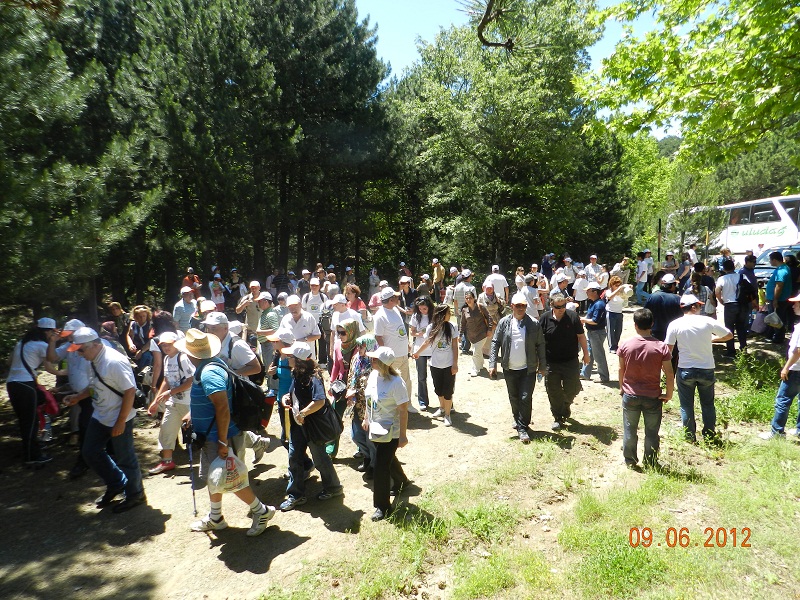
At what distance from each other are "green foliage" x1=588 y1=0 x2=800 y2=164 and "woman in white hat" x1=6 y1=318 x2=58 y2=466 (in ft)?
31.4

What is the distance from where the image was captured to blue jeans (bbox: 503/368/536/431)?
636 centimetres

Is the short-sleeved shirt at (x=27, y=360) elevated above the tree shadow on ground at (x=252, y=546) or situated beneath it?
elevated above

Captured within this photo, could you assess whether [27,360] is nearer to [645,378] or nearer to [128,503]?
[128,503]

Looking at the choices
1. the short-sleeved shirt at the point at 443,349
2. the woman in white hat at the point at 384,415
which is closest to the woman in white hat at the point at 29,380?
the woman in white hat at the point at 384,415

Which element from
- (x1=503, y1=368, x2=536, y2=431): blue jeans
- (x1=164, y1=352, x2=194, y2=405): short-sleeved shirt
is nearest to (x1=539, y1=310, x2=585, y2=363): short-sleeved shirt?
(x1=503, y1=368, x2=536, y2=431): blue jeans

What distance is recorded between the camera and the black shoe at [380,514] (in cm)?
474

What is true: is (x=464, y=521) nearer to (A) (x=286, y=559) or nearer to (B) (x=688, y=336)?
(A) (x=286, y=559)

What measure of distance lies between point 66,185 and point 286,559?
17.7ft

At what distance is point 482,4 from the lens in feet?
9.61

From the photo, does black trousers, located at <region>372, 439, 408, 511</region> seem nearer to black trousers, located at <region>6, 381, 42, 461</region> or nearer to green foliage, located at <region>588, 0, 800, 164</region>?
black trousers, located at <region>6, 381, 42, 461</region>

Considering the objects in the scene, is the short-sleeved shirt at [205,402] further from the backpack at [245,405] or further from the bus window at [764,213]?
the bus window at [764,213]

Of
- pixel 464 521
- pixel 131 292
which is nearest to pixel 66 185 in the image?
pixel 464 521
